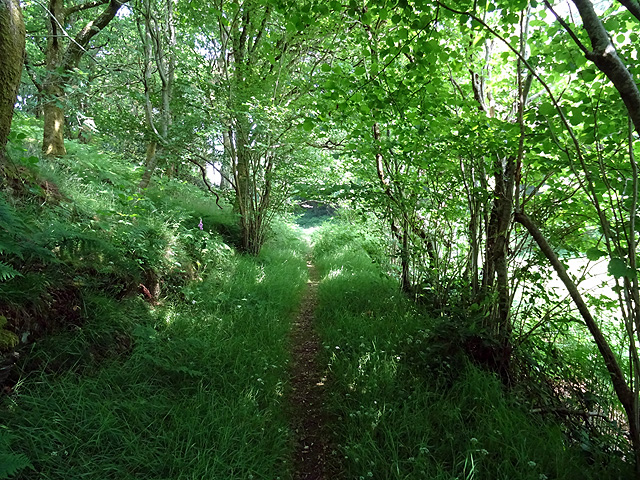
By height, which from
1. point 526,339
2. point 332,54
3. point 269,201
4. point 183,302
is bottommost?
point 183,302

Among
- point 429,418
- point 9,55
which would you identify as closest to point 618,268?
point 429,418

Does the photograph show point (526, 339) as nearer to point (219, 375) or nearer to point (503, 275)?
point (503, 275)

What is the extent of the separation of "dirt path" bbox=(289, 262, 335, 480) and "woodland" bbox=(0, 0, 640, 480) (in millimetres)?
22

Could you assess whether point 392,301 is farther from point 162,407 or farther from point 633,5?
point 633,5

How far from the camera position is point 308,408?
296 cm

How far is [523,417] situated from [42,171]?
5903mm

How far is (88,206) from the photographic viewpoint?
400 cm

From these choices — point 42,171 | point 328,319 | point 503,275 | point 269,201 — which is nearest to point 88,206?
point 42,171

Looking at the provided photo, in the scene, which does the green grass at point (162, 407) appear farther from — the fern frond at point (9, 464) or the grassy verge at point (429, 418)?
the grassy verge at point (429, 418)

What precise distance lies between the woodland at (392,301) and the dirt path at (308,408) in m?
0.02

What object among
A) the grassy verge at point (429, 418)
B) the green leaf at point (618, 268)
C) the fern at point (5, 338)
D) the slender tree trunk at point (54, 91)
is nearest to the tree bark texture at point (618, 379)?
the grassy verge at point (429, 418)

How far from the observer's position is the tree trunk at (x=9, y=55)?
219 centimetres

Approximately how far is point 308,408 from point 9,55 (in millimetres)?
3680

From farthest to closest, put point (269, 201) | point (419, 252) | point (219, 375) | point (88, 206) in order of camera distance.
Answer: point (269, 201), point (419, 252), point (88, 206), point (219, 375)
